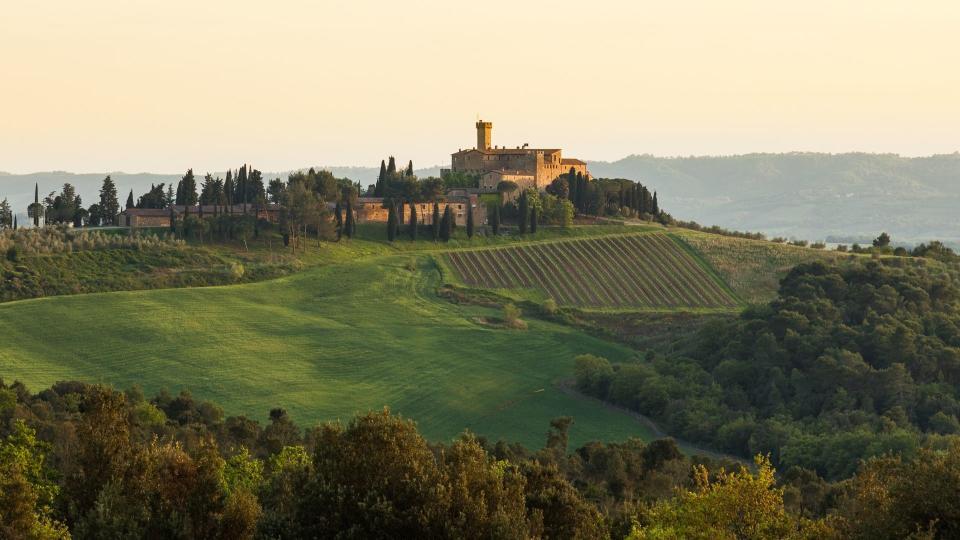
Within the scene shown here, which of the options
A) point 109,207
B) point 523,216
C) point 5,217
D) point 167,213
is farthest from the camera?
point 523,216

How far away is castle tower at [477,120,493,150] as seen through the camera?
16314 cm

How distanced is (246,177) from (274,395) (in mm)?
52801

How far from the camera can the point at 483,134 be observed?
163250mm

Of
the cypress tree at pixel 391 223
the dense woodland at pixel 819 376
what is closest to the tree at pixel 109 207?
the cypress tree at pixel 391 223

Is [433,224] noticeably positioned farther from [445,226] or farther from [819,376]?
[819,376]

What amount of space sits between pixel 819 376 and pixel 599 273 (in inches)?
1440

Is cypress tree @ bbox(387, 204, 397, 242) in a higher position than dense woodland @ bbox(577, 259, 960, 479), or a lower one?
higher

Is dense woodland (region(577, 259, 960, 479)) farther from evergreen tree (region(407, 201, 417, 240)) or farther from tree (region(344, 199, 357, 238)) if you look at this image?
tree (region(344, 199, 357, 238))

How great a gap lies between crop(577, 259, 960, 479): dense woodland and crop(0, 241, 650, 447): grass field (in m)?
3.75

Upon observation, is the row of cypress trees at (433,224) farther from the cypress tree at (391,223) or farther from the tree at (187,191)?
the tree at (187,191)

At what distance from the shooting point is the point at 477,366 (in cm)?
9475

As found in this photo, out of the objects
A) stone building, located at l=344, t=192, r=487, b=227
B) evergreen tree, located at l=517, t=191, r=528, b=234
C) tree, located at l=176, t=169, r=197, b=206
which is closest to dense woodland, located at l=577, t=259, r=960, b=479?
evergreen tree, located at l=517, t=191, r=528, b=234

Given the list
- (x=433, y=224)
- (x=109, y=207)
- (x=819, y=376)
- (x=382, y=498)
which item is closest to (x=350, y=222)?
(x=433, y=224)

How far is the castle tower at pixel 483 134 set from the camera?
535 ft
